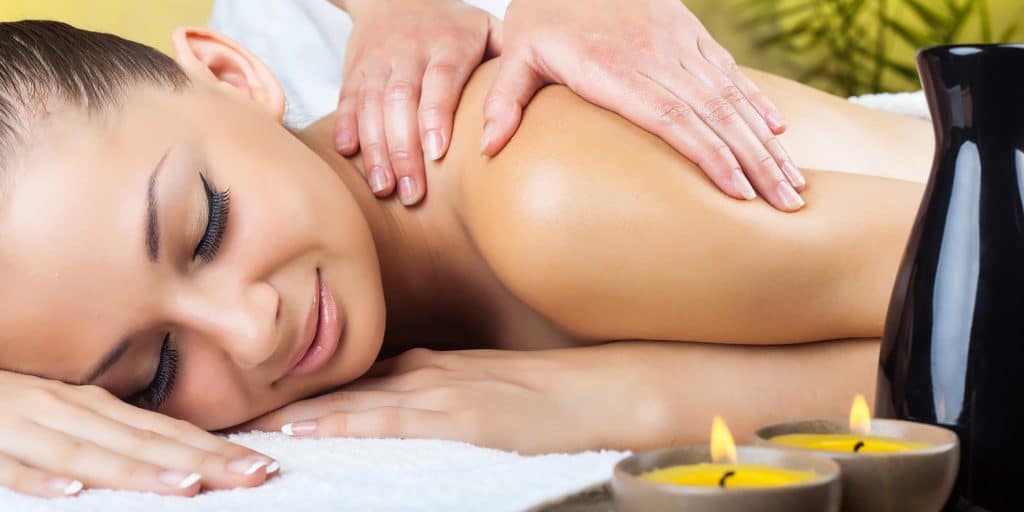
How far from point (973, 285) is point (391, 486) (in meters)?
0.42

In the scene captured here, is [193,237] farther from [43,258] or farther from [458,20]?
[458,20]

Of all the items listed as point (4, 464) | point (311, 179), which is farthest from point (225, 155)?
point (4, 464)

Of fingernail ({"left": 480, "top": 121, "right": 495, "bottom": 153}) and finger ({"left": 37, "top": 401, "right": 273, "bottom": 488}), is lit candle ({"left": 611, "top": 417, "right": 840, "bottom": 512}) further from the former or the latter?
fingernail ({"left": 480, "top": 121, "right": 495, "bottom": 153})

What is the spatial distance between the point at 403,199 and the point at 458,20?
306mm

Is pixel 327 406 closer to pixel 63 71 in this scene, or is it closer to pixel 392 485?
pixel 392 485

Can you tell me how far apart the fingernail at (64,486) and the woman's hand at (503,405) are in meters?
0.23

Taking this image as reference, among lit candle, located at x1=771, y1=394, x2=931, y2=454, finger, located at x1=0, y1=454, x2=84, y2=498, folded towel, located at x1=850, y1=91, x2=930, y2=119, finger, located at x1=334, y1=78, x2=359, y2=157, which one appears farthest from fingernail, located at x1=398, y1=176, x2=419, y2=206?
folded towel, located at x1=850, y1=91, x2=930, y2=119

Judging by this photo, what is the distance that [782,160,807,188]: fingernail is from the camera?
108 cm

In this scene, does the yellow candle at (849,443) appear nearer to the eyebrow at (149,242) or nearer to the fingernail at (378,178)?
the eyebrow at (149,242)

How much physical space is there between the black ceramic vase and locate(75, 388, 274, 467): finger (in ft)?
1.71

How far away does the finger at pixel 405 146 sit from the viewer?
4.18 feet

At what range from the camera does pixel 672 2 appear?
1298 millimetres

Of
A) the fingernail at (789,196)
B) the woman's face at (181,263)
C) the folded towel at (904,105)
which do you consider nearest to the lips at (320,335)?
the woman's face at (181,263)

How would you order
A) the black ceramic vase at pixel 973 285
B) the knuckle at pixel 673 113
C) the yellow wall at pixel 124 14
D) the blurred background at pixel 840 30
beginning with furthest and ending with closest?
the blurred background at pixel 840 30 < the yellow wall at pixel 124 14 < the knuckle at pixel 673 113 < the black ceramic vase at pixel 973 285
